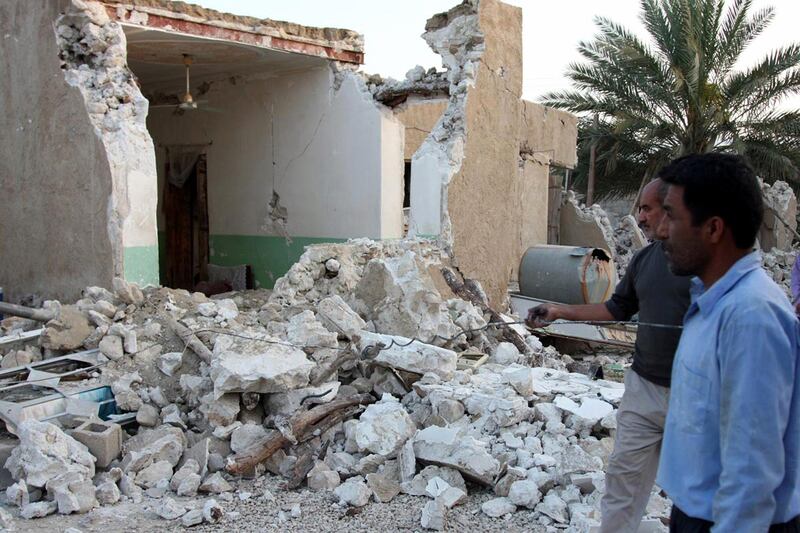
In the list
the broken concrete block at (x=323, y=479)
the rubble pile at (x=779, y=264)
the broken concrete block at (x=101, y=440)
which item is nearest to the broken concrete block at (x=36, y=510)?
the broken concrete block at (x=101, y=440)

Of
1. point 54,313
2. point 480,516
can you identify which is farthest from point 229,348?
point 480,516

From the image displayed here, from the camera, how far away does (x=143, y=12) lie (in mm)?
6742

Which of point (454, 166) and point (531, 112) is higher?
point (531, 112)

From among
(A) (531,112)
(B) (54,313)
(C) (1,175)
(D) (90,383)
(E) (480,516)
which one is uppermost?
(A) (531,112)

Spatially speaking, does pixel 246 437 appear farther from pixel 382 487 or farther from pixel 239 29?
pixel 239 29

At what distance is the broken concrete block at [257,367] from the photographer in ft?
14.6

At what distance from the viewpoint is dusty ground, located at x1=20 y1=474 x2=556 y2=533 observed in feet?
11.8

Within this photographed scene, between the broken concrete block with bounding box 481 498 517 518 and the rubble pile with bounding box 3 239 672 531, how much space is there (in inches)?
0.4

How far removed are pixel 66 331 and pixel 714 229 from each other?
4.94 metres

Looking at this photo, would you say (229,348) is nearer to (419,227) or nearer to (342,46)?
(419,227)

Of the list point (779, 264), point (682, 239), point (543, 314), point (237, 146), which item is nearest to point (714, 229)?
point (682, 239)

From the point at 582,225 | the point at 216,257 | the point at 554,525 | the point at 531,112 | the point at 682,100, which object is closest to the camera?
the point at 554,525

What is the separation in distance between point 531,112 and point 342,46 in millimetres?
4091

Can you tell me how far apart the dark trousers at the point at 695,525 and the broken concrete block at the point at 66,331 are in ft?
15.7
